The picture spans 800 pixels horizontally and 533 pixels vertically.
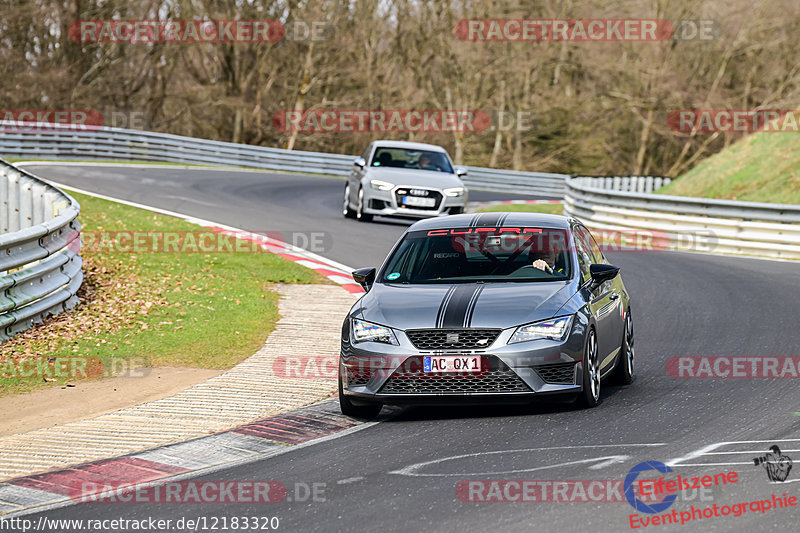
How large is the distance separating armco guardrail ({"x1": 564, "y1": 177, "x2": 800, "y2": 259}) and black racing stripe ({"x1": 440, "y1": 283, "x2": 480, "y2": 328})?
1379 cm

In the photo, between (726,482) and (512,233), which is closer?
(726,482)

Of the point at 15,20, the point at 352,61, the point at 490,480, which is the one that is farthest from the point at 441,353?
the point at 352,61

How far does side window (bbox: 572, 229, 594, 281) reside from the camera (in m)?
9.53

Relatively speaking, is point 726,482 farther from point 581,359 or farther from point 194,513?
point 194,513

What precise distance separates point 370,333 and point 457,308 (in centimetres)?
67

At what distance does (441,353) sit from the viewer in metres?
8.26

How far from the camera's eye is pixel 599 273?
9.36 meters

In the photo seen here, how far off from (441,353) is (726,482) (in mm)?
2437

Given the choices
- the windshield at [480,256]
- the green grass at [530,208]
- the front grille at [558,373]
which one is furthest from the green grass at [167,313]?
the green grass at [530,208]
